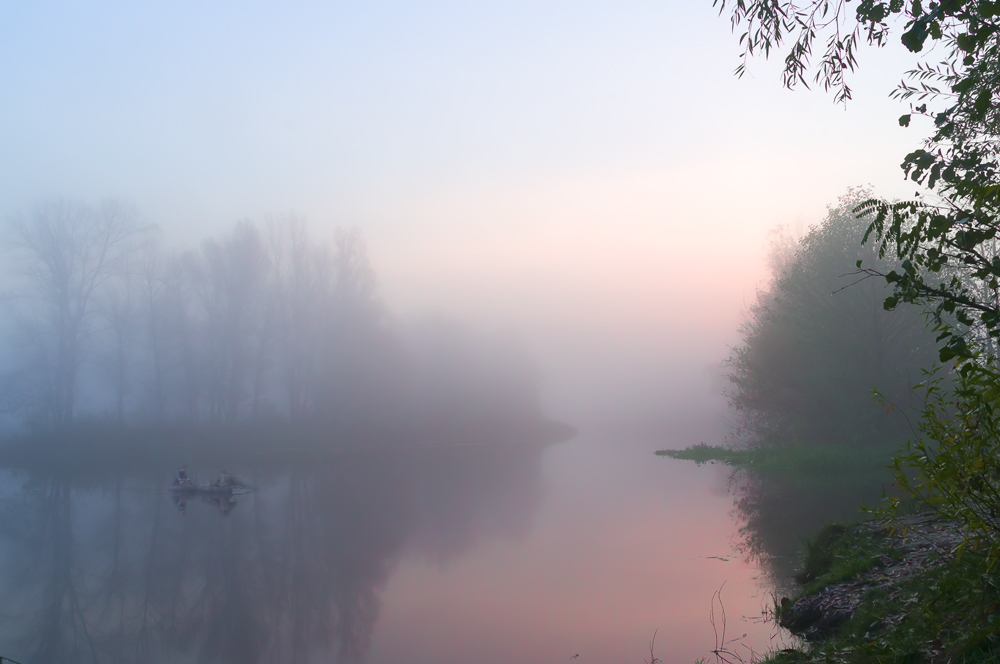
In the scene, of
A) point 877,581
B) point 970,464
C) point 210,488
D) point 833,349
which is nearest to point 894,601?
point 877,581

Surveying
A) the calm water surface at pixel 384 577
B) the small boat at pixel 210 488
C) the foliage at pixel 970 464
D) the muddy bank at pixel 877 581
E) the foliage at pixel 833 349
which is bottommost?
the calm water surface at pixel 384 577

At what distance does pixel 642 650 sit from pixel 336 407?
5570 centimetres

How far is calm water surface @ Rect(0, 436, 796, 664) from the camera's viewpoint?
9719 millimetres

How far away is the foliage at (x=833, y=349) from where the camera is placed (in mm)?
28625

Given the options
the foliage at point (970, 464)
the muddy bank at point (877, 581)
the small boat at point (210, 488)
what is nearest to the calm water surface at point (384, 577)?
the muddy bank at point (877, 581)

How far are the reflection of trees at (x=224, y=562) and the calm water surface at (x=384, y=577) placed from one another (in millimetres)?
57

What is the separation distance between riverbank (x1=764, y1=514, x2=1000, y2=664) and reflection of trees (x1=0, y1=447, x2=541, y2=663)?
6.24 m

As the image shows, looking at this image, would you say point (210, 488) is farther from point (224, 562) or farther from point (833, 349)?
point (833, 349)

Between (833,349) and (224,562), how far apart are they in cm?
2588

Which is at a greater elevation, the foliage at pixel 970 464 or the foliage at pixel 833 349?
the foliage at pixel 833 349

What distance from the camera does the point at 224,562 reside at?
15875mm

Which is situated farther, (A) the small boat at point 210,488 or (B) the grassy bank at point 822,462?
(A) the small boat at point 210,488

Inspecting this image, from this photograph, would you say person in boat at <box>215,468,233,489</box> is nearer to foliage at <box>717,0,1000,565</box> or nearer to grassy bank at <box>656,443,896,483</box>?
grassy bank at <box>656,443,896,483</box>

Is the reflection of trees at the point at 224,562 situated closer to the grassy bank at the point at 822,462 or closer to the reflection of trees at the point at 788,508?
the reflection of trees at the point at 788,508
